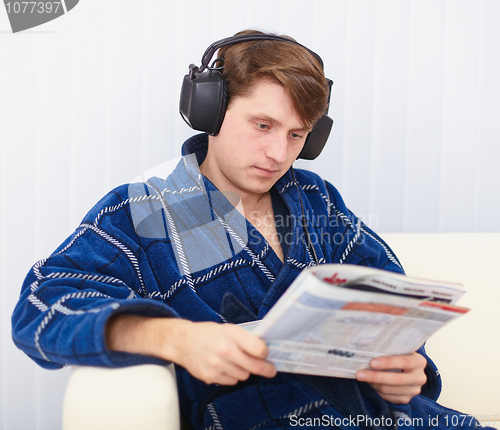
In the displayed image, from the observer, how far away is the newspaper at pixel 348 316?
0.59m

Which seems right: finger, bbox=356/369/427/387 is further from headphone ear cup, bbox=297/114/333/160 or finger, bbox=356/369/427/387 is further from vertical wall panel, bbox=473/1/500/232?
vertical wall panel, bbox=473/1/500/232

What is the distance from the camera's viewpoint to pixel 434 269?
135 centimetres

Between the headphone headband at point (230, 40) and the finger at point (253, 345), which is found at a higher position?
the headphone headband at point (230, 40)

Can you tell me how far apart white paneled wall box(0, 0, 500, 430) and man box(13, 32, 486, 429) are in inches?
14.6

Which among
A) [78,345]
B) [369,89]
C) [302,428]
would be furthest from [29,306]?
[369,89]

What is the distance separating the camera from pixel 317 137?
130 cm

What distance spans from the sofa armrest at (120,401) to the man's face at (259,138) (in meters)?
0.61

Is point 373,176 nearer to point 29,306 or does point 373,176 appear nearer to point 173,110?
point 173,110

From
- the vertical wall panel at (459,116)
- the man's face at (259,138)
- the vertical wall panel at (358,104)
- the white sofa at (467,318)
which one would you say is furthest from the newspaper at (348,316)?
the vertical wall panel at (459,116)

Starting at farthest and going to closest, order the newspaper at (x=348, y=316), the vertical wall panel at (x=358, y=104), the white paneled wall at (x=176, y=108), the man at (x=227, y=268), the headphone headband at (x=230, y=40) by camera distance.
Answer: the vertical wall panel at (x=358, y=104) < the white paneled wall at (x=176, y=108) < the headphone headband at (x=230, y=40) < the man at (x=227, y=268) < the newspaper at (x=348, y=316)

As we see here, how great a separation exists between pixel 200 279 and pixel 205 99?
0.44m

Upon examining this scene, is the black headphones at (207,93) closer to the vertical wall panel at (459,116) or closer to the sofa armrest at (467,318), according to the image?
the sofa armrest at (467,318)

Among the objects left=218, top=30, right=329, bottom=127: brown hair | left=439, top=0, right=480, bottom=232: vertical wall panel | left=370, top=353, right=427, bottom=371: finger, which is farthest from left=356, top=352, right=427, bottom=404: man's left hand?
left=439, top=0, right=480, bottom=232: vertical wall panel

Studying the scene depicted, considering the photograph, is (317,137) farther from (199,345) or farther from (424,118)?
(199,345)
